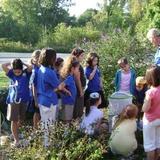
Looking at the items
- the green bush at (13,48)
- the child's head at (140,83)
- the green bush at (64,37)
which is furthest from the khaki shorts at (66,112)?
the green bush at (64,37)

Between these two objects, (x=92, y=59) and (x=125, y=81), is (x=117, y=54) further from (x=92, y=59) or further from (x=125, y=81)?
(x=92, y=59)

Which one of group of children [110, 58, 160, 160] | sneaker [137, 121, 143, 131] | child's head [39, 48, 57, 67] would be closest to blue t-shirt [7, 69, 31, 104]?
child's head [39, 48, 57, 67]

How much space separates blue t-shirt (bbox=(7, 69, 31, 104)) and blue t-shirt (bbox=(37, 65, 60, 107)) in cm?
65

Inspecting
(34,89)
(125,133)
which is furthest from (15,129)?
(125,133)

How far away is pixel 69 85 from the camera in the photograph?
316 inches

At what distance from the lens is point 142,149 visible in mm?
7824

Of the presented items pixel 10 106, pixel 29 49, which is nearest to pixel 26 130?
pixel 10 106

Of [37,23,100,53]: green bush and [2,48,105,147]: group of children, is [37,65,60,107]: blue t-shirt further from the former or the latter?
[37,23,100,53]: green bush

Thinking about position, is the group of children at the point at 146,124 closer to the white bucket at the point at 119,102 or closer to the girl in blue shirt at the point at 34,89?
the white bucket at the point at 119,102

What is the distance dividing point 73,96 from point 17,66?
3.32ft

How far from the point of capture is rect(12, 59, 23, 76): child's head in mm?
7914

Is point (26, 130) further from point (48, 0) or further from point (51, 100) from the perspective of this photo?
point (48, 0)

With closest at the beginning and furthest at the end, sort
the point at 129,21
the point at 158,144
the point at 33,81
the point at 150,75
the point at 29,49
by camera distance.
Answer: the point at 150,75 → the point at 158,144 → the point at 33,81 → the point at 29,49 → the point at 129,21

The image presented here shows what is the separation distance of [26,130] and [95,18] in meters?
53.0
